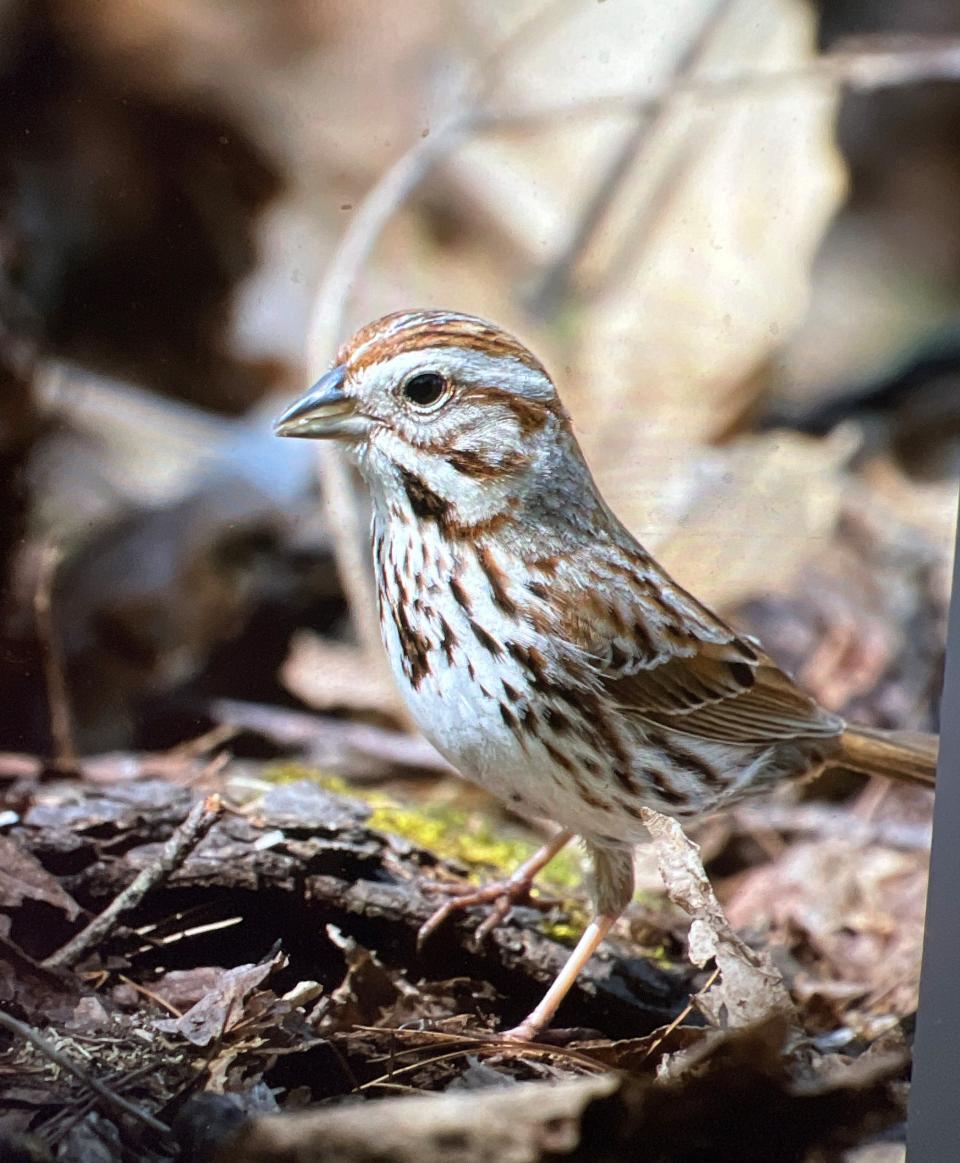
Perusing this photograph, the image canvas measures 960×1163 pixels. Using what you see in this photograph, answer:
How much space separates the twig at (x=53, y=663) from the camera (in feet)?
6.64

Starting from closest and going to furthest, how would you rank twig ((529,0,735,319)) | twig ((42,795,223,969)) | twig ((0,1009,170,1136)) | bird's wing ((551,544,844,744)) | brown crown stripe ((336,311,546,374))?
twig ((0,1009,170,1136)) < twig ((42,795,223,969)) < brown crown stripe ((336,311,546,374)) < bird's wing ((551,544,844,744)) < twig ((529,0,735,319))

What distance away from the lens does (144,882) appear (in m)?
1.57

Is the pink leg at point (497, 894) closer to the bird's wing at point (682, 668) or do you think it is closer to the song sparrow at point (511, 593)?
the song sparrow at point (511, 593)

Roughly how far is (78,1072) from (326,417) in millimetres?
749

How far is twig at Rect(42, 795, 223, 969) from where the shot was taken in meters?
1.50

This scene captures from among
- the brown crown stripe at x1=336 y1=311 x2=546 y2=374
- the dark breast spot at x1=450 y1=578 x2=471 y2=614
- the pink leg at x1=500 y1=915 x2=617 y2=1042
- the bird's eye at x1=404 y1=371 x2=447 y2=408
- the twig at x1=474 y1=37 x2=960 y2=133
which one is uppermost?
the twig at x1=474 y1=37 x2=960 y2=133

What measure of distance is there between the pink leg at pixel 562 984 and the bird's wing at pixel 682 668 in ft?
0.89

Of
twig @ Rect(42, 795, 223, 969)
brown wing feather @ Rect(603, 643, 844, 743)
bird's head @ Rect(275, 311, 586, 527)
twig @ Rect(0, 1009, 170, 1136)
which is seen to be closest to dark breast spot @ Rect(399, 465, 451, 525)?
bird's head @ Rect(275, 311, 586, 527)

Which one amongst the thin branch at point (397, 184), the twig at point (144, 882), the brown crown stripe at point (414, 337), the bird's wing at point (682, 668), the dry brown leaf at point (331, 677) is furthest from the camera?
the dry brown leaf at point (331, 677)

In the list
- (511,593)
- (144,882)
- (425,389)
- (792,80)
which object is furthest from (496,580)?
(792,80)

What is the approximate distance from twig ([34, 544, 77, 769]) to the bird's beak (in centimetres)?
57

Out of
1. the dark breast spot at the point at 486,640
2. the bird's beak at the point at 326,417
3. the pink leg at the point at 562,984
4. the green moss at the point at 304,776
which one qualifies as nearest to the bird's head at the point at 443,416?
the bird's beak at the point at 326,417

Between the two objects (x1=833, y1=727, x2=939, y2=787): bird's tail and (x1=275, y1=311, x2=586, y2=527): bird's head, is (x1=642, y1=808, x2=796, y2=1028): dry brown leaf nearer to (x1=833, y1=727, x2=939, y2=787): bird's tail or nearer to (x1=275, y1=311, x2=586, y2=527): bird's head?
(x1=275, y1=311, x2=586, y2=527): bird's head

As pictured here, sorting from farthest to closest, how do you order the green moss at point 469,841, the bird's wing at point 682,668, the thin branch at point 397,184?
1. the thin branch at point 397,184
2. the green moss at point 469,841
3. the bird's wing at point 682,668
